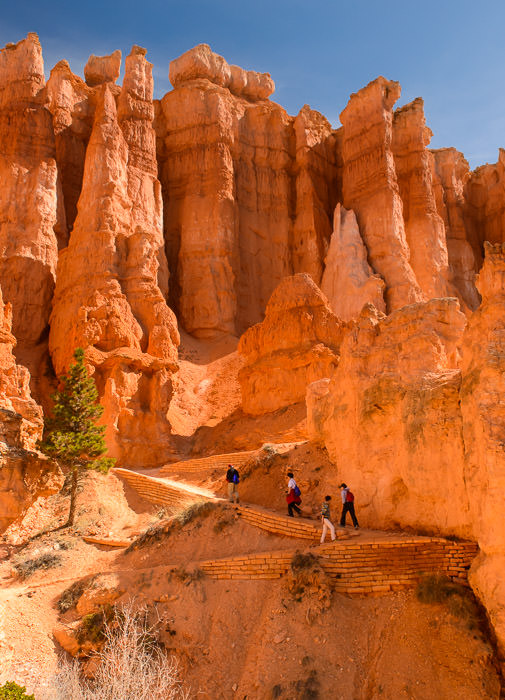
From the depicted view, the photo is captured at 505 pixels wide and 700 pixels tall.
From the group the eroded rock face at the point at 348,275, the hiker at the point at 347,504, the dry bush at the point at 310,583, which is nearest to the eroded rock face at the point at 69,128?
the eroded rock face at the point at 348,275

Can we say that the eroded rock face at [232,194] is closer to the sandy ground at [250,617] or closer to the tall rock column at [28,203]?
the tall rock column at [28,203]

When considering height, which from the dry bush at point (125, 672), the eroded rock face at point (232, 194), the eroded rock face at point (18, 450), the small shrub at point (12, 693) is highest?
the eroded rock face at point (232, 194)

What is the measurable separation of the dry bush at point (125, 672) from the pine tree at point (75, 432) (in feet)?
24.2

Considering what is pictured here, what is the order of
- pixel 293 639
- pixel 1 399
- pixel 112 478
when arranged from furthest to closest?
pixel 112 478, pixel 1 399, pixel 293 639

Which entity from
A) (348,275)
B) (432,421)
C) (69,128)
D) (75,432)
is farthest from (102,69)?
(432,421)

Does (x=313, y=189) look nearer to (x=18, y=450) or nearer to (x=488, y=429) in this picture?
(x=18, y=450)

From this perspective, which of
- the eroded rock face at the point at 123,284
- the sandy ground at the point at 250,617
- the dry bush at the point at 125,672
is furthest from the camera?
the eroded rock face at the point at 123,284

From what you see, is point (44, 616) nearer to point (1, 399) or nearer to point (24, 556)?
point (24, 556)

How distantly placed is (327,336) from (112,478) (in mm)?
10835

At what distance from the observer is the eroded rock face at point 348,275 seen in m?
34.2

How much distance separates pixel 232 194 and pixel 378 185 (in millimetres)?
9339

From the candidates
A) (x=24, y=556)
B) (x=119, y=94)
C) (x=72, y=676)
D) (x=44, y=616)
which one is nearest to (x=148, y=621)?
(x=72, y=676)

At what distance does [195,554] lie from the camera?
570 inches

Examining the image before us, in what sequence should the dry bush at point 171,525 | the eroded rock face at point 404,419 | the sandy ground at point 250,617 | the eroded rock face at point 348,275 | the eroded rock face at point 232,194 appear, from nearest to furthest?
the sandy ground at point 250,617
the eroded rock face at point 404,419
the dry bush at point 171,525
the eroded rock face at point 348,275
the eroded rock face at point 232,194
